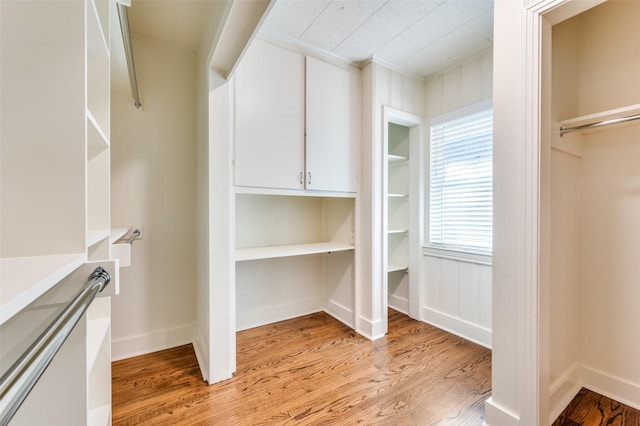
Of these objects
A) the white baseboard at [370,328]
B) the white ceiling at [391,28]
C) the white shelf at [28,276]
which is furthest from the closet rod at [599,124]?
the white shelf at [28,276]

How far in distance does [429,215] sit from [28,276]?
108 inches

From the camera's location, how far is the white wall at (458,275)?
2295 millimetres

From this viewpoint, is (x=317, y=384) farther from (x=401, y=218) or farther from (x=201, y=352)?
(x=401, y=218)

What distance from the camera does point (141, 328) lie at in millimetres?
2154

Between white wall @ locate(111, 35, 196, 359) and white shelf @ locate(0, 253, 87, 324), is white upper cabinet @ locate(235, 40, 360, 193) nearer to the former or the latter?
white wall @ locate(111, 35, 196, 359)

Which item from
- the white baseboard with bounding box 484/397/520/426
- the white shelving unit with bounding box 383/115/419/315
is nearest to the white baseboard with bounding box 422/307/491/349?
the white shelving unit with bounding box 383/115/419/315

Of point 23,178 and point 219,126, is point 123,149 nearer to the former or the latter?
point 219,126

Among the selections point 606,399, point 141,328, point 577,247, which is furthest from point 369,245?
point 141,328

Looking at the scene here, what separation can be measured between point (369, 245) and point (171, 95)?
6.81 ft

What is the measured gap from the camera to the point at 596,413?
4.99 feet

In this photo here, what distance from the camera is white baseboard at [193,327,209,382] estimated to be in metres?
1.83

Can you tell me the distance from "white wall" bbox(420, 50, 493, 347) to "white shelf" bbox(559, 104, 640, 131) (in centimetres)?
86

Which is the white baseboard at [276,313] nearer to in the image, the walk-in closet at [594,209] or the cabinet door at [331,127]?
the cabinet door at [331,127]

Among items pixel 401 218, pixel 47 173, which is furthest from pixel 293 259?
pixel 47 173
